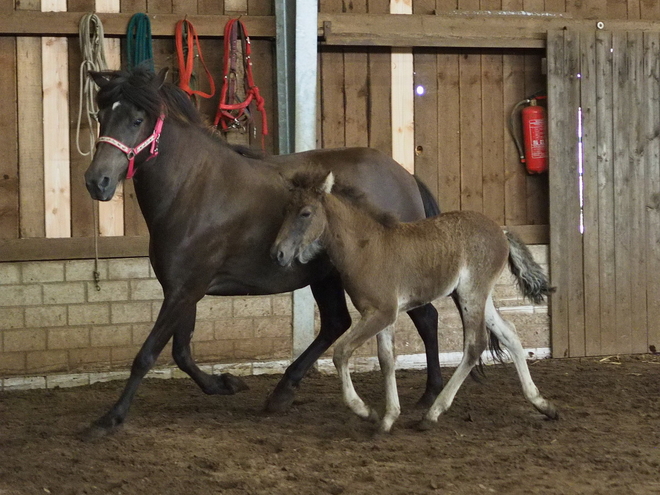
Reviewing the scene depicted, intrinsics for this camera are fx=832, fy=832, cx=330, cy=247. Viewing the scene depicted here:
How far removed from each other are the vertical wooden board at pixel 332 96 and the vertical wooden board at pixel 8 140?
2423mm

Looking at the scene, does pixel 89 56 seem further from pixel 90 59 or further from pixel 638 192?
pixel 638 192

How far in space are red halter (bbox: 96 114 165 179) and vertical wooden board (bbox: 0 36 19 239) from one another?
2.12 meters

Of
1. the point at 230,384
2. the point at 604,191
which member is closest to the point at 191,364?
the point at 230,384

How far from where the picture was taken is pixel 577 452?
3.98 m

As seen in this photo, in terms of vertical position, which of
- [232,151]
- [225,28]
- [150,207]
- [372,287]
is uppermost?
[225,28]

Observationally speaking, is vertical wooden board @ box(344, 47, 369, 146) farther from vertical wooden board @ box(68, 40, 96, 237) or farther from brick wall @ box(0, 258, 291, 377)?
vertical wooden board @ box(68, 40, 96, 237)

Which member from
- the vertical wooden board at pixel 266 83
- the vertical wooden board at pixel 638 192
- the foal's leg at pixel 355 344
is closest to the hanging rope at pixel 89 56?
the vertical wooden board at pixel 266 83

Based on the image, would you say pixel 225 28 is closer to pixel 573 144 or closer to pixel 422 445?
pixel 573 144

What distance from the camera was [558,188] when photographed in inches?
283

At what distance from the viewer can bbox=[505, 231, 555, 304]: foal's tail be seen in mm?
4898

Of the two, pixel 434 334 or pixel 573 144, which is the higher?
pixel 573 144

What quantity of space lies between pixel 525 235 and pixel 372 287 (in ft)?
10.3

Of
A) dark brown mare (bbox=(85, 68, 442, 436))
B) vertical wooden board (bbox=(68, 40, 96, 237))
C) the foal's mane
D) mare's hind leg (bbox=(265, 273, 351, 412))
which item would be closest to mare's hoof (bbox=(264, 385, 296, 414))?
dark brown mare (bbox=(85, 68, 442, 436))

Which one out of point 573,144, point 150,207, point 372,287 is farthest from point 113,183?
point 573,144
